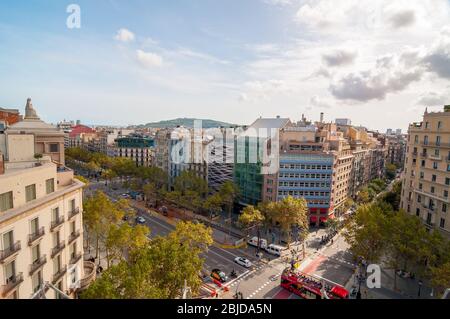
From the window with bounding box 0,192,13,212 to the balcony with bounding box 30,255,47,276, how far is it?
4333mm

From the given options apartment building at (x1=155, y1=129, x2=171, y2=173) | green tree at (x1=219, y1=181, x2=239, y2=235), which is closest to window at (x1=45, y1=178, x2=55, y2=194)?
green tree at (x1=219, y1=181, x2=239, y2=235)

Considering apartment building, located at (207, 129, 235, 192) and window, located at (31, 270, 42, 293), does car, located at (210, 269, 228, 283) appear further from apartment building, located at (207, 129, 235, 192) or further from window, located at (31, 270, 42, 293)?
apartment building, located at (207, 129, 235, 192)

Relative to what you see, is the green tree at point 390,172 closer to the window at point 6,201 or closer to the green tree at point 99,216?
the green tree at point 99,216

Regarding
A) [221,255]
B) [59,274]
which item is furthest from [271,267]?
[59,274]

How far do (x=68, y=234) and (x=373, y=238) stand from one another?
30.3 meters

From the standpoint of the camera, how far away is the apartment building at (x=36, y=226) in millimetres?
15336

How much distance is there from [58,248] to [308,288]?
23.0 meters

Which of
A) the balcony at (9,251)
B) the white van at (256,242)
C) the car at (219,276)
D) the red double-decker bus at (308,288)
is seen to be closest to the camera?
the balcony at (9,251)

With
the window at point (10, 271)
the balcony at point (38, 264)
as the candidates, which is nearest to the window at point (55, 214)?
the balcony at point (38, 264)

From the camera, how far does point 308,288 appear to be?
88.9 ft

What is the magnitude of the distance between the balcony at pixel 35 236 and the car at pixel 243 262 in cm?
Answer: 2331

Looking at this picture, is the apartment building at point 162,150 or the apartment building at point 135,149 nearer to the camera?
the apartment building at point 162,150

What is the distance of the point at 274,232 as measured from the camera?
47.0 metres

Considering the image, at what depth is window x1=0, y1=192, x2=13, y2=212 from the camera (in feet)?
49.5
